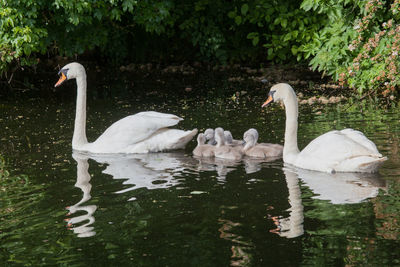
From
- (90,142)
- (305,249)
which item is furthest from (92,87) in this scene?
(305,249)

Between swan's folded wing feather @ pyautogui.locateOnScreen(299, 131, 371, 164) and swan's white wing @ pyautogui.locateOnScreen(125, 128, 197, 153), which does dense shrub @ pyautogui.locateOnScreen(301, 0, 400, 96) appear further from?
swan's folded wing feather @ pyautogui.locateOnScreen(299, 131, 371, 164)

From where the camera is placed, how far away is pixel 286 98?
9375 mm

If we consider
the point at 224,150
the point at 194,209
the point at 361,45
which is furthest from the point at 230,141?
the point at 361,45

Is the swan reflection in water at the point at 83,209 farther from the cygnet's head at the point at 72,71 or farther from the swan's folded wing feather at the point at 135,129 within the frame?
the cygnet's head at the point at 72,71

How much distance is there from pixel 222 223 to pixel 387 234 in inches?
57.2

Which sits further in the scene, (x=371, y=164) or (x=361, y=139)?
(x=361, y=139)

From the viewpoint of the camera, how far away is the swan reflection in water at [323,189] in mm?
6664

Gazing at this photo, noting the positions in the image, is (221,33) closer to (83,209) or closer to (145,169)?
(145,169)

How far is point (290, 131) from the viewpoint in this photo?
9.16 metres

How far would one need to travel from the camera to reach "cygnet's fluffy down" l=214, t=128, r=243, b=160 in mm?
9516

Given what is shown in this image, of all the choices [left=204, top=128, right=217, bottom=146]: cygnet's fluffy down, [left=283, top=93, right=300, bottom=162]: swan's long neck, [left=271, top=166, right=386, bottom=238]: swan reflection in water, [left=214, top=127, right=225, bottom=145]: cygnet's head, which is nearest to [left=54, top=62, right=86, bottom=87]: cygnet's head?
[left=204, top=128, right=217, bottom=146]: cygnet's fluffy down

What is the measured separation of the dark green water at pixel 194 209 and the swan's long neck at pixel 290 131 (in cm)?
19

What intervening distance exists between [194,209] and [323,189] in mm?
1431

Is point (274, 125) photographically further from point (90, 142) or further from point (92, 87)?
point (92, 87)
